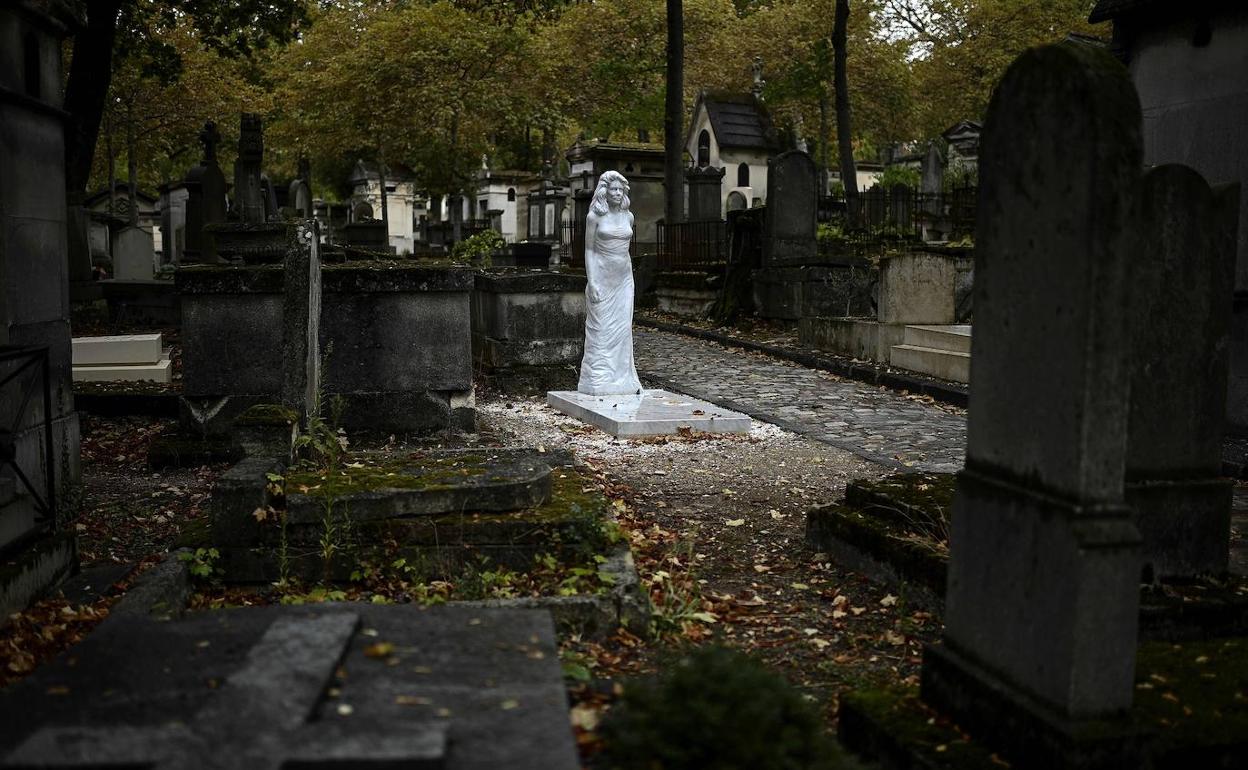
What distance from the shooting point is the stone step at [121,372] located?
10898 millimetres

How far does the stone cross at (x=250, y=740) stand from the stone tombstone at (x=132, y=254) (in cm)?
2149

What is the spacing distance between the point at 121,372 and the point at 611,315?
4901mm

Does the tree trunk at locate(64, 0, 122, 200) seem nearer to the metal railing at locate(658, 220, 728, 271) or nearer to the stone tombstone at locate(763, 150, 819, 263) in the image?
the stone tombstone at locate(763, 150, 819, 263)

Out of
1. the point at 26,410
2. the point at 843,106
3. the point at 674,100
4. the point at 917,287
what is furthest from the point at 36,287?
the point at 843,106

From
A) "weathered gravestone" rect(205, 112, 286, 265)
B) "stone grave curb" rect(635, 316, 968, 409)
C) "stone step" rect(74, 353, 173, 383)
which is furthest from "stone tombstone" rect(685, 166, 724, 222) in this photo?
"stone step" rect(74, 353, 173, 383)

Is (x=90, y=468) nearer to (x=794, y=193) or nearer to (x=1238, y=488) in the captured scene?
(x=1238, y=488)

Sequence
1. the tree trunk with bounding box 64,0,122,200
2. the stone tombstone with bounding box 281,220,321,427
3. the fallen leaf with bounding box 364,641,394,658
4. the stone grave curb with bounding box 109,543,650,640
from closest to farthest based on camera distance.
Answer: the fallen leaf with bounding box 364,641,394,658
the stone grave curb with bounding box 109,543,650,640
the stone tombstone with bounding box 281,220,321,427
the tree trunk with bounding box 64,0,122,200

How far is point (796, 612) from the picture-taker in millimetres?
5328

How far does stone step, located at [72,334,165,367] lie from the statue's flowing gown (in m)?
4.42

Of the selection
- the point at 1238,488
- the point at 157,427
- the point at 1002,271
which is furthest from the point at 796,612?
the point at 157,427

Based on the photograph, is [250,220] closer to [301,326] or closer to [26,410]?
[301,326]

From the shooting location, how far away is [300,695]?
2.51 m

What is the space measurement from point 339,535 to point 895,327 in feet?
33.2

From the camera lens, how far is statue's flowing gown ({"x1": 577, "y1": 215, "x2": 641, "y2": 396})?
36.8 ft
